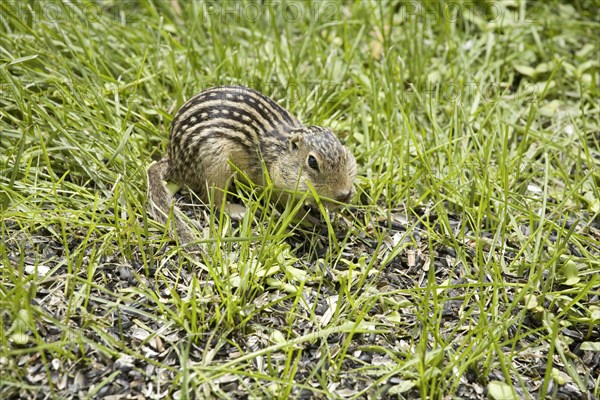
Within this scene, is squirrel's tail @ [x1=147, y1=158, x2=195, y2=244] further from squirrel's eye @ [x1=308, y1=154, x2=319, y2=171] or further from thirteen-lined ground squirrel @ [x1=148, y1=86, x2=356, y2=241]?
squirrel's eye @ [x1=308, y1=154, x2=319, y2=171]

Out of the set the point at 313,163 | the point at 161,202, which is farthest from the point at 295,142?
the point at 161,202

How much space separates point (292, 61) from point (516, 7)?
7.58 ft

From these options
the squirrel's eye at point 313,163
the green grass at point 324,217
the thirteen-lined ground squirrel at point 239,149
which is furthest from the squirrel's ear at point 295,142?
the green grass at point 324,217

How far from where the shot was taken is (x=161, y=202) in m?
4.19

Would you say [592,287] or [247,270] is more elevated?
[247,270]

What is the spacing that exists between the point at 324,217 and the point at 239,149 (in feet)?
2.37

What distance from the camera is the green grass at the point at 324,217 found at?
3.36 metres

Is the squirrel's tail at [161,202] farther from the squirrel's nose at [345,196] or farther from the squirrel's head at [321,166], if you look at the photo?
the squirrel's nose at [345,196]

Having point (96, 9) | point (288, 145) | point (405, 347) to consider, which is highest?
point (96, 9)

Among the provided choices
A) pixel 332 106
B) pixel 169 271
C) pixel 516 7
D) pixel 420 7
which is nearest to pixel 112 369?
pixel 169 271

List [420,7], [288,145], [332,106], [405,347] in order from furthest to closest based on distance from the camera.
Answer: [420,7] < [332,106] < [288,145] < [405,347]

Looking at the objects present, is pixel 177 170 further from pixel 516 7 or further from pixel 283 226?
pixel 516 7

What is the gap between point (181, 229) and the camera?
13.0 ft

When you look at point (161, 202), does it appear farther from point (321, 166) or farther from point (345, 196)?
point (345, 196)
